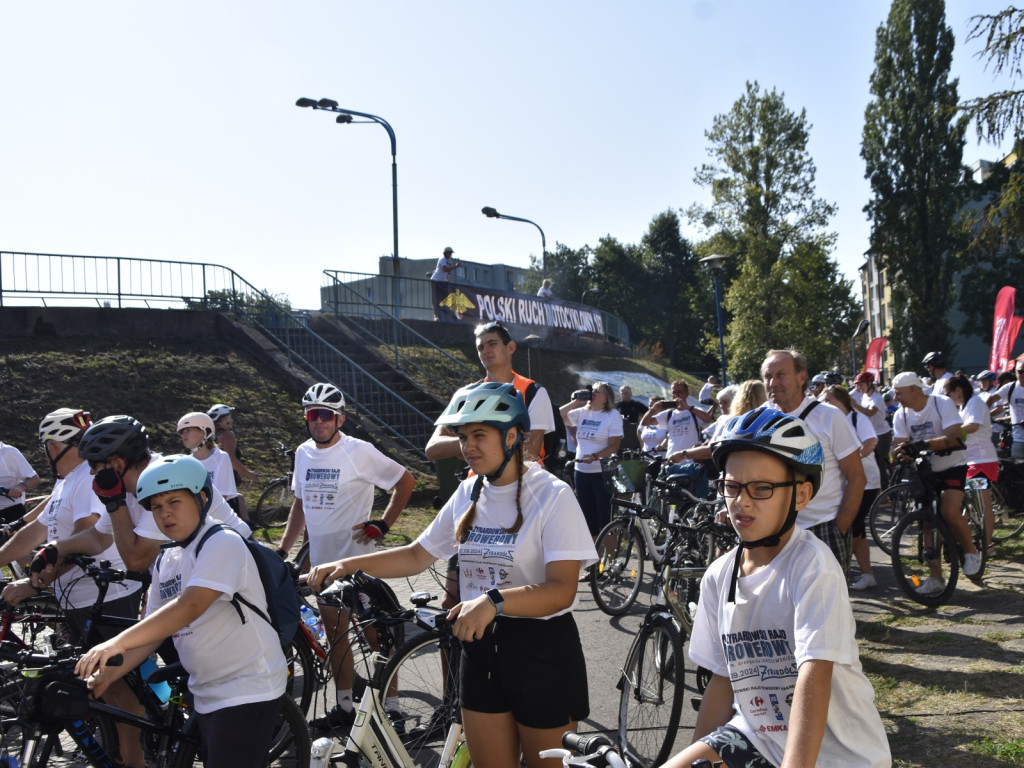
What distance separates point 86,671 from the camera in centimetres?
325

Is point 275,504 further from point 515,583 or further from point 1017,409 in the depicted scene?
point 515,583

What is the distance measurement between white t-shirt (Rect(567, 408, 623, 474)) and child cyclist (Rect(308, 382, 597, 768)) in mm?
7209

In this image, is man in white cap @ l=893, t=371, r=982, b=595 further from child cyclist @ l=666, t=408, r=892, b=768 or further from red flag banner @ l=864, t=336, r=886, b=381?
red flag banner @ l=864, t=336, r=886, b=381

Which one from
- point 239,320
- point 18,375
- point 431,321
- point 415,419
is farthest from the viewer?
point 431,321

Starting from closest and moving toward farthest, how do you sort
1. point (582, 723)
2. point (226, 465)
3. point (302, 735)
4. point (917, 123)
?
point (302, 735) < point (582, 723) < point (226, 465) < point (917, 123)

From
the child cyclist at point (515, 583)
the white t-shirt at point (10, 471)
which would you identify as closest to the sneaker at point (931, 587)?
the child cyclist at point (515, 583)

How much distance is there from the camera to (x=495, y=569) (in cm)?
340

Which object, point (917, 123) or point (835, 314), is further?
point (835, 314)

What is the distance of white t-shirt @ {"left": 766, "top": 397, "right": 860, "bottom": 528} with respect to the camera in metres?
5.84

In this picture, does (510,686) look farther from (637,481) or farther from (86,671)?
(637,481)

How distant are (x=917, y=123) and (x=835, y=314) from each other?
1981cm

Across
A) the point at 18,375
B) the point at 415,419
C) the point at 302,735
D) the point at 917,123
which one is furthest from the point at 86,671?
the point at 917,123

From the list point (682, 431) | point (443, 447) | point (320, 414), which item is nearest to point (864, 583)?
point (682, 431)

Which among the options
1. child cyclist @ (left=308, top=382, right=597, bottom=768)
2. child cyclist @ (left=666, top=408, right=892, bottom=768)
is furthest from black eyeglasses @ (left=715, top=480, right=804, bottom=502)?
child cyclist @ (left=308, top=382, right=597, bottom=768)
